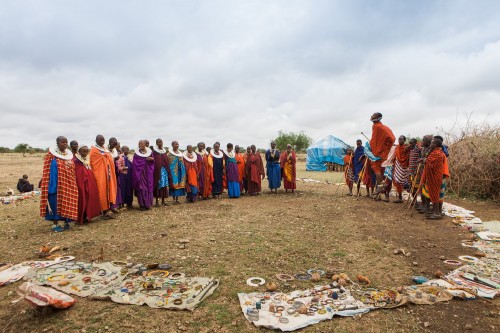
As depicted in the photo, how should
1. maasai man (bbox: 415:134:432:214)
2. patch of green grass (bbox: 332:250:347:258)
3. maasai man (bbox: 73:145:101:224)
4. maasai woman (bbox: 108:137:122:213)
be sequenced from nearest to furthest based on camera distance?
patch of green grass (bbox: 332:250:347:258) → maasai man (bbox: 73:145:101:224) → maasai man (bbox: 415:134:432:214) → maasai woman (bbox: 108:137:122:213)

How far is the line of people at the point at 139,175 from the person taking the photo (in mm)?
6691

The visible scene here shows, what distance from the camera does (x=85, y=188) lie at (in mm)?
7211

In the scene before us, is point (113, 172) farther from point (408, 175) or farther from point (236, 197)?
point (408, 175)

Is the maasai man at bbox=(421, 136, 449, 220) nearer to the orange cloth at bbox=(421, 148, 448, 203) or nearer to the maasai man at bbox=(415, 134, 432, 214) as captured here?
the orange cloth at bbox=(421, 148, 448, 203)

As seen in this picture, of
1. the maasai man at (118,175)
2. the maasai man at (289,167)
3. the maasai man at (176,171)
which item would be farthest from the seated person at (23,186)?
the maasai man at (289,167)

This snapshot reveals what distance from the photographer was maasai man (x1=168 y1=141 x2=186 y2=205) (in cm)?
986

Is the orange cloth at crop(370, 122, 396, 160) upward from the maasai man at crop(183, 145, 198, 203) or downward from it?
upward

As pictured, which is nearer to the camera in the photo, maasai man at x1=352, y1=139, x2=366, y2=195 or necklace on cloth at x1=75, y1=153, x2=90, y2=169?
necklace on cloth at x1=75, y1=153, x2=90, y2=169

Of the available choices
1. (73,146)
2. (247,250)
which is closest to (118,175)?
(73,146)

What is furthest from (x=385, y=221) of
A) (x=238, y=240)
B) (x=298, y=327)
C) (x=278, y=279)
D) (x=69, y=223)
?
(x=69, y=223)

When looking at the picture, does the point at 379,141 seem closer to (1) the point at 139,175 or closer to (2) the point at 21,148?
(1) the point at 139,175

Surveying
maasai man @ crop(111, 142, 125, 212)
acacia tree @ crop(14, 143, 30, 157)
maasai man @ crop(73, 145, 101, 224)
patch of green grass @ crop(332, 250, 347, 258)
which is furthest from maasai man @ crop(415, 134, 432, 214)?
acacia tree @ crop(14, 143, 30, 157)

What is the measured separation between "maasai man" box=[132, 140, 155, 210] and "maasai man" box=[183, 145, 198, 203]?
4.59 feet

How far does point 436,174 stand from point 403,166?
5.90 ft
